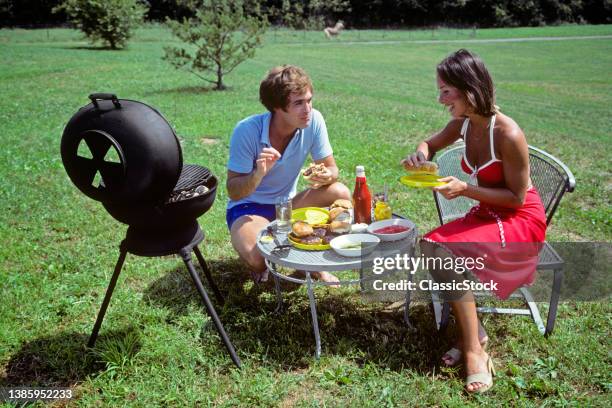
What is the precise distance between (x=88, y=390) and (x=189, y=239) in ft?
3.09

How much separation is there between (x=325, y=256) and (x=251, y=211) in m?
1.04

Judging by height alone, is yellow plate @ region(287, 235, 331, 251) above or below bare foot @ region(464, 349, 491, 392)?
above

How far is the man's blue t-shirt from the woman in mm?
1109

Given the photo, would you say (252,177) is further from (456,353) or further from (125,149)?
(456,353)

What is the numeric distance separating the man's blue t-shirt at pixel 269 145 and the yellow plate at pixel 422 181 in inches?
40.5

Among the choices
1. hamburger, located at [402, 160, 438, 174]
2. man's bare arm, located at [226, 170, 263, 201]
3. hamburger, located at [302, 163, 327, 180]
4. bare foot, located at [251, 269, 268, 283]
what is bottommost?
bare foot, located at [251, 269, 268, 283]

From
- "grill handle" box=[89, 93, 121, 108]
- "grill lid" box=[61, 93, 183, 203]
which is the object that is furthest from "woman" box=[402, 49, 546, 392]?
"grill handle" box=[89, 93, 121, 108]

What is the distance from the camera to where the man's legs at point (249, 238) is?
346 cm

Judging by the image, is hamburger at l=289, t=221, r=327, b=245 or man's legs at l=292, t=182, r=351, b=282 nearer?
hamburger at l=289, t=221, r=327, b=245

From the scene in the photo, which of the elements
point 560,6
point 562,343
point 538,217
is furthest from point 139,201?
point 560,6

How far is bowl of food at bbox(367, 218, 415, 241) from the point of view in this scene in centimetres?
299

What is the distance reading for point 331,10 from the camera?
51219 millimetres

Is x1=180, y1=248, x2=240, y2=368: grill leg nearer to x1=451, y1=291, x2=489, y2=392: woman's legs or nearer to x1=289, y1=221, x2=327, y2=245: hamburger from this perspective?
x1=289, y1=221, x2=327, y2=245: hamburger

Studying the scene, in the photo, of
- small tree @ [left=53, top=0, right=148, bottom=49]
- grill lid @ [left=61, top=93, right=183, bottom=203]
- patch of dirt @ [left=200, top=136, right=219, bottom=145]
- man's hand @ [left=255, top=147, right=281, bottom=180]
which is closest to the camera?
grill lid @ [left=61, top=93, right=183, bottom=203]
